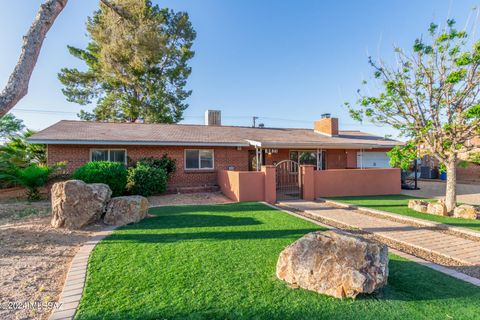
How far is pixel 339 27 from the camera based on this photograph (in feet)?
43.1

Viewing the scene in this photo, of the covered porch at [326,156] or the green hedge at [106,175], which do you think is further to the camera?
the covered porch at [326,156]

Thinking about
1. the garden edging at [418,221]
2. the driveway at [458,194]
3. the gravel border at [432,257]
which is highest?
the driveway at [458,194]

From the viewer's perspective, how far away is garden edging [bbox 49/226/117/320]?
8.96ft

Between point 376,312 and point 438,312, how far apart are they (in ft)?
2.28

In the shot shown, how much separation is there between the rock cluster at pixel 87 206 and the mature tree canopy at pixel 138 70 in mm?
16548

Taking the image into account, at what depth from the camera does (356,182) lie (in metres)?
11.8

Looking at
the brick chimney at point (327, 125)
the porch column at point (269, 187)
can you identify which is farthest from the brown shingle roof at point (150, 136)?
the brick chimney at point (327, 125)

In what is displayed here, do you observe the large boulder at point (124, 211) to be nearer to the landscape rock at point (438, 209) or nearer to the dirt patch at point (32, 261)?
the dirt patch at point (32, 261)

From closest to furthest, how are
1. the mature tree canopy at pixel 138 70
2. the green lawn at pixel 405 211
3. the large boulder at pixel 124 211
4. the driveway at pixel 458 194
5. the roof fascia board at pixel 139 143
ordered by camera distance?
the green lawn at pixel 405 211, the large boulder at pixel 124 211, the roof fascia board at pixel 139 143, the driveway at pixel 458 194, the mature tree canopy at pixel 138 70

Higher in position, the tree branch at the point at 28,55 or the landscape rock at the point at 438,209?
the tree branch at the point at 28,55

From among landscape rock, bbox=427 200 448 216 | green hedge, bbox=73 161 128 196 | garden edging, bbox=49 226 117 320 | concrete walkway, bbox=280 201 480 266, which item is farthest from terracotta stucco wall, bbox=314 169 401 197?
garden edging, bbox=49 226 117 320

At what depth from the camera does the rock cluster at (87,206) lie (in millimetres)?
6258

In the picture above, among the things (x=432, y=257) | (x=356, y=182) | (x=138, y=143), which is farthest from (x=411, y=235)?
(x=138, y=143)

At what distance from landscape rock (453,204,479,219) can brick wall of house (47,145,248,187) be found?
30.8ft
